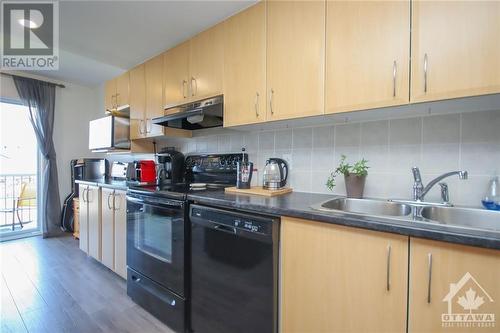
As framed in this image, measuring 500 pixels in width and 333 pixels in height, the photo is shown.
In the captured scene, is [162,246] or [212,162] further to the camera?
[212,162]

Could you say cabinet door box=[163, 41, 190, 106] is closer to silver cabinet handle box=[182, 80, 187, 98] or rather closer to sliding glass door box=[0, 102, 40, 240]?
silver cabinet handle box=[182, 80, 187, 98]

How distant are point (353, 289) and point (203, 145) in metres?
1.86

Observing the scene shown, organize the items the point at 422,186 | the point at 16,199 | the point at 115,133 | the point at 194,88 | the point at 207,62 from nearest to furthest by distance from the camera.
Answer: the point at 422,186
the point at 207,62
the point at 194,88
the point at 115,133
the point at 16,199

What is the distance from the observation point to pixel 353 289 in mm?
923

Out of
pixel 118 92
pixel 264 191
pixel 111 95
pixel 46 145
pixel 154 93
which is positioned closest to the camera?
pixel 264 191

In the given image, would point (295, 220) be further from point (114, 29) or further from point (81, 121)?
point (81, 121)

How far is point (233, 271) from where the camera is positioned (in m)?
1.26

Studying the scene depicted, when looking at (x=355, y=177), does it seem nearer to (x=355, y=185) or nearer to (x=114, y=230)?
(x=355, y=185)

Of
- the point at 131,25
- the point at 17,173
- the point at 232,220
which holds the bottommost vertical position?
the point at 232,220

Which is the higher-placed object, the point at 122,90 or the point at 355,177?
the point at 122,90

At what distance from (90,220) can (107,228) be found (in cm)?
48

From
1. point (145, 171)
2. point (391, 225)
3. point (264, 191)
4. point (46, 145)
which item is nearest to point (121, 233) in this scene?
point (145, 171)

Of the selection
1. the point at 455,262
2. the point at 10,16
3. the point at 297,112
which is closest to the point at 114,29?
the point at 10,16

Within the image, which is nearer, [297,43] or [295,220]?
[295,220]
